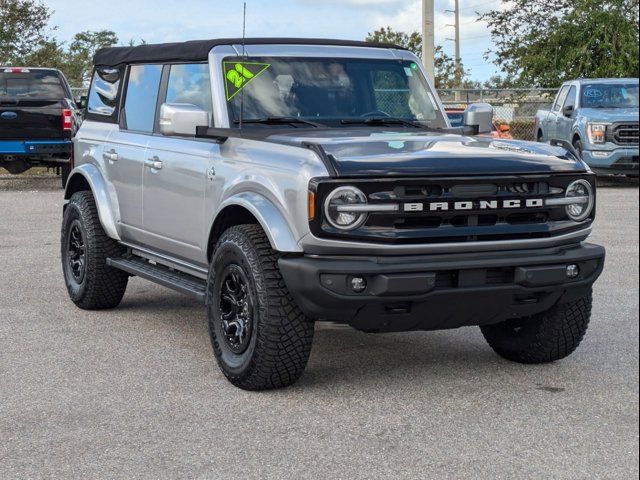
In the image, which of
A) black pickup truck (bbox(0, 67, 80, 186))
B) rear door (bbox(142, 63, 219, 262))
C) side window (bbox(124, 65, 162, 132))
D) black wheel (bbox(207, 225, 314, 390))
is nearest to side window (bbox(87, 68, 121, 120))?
side window (bbox(124, 65, 162, 132))

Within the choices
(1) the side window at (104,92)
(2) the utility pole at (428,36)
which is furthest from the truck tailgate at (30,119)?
(1) the side window at (104,92)

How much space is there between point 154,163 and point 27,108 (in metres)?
12.9

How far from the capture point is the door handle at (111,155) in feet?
24.3

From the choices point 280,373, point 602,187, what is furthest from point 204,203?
point 602,187

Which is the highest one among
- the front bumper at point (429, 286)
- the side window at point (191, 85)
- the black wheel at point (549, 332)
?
the side window at point (191, 85)

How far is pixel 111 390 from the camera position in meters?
5.57

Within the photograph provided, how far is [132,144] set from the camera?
7.20 m

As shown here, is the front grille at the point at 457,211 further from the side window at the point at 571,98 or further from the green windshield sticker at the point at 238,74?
the side window at the point at 571,98

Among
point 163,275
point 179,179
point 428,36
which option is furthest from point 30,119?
point 179,179

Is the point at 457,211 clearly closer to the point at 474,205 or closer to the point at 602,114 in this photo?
the point at 474,205

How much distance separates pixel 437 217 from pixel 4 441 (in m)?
2.26

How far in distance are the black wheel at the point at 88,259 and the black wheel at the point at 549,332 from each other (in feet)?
9.87

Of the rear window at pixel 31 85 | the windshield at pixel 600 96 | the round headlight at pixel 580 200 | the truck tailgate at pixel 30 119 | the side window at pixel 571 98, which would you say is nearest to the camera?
the round headlight at pixel 580 200

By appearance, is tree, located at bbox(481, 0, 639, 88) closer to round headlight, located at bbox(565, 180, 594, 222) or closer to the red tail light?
the red tail light
